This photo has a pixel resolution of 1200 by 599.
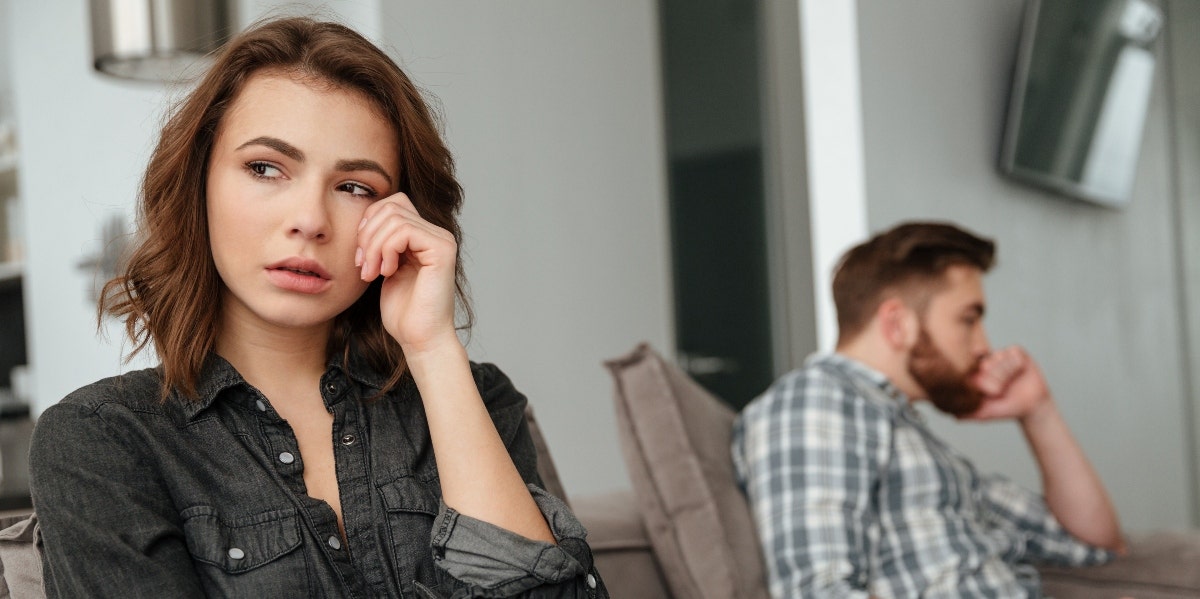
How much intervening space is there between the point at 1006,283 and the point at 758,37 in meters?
1.10

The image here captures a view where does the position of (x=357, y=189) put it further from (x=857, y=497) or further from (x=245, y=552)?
(x=857, y=497)

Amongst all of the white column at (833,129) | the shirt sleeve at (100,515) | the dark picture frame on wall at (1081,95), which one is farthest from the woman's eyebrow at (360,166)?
the dark picture frame on wall at (1081,95)

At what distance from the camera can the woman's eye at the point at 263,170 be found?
1021 millimetres

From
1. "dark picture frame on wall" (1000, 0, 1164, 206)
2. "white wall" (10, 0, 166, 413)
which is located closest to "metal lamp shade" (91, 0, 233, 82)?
"white wall" (10, 0, 166, 413)

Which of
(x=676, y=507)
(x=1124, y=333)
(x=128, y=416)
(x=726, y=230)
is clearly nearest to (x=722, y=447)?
(x=676, y=507)

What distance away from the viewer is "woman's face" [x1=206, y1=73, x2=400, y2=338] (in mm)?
1009

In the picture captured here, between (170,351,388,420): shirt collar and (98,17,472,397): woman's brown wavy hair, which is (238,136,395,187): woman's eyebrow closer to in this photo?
(98,17,472,397): woman's brown wavy hair

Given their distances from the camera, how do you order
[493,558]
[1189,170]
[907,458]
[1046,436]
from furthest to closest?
[1189,170] → [1046,436] → [907,458] → [493,558]

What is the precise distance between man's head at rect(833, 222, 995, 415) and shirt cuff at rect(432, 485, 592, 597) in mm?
1111

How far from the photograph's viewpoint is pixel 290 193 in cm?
101

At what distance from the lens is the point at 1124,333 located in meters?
4.21

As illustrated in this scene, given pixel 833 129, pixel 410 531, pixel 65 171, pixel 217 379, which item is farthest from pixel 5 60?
pixel 410 531

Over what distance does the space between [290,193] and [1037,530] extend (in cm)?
161

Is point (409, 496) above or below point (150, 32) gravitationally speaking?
below
